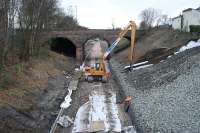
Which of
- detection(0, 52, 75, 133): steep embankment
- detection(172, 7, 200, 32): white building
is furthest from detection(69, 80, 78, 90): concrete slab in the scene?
detection(172, 7, 200, 32): white building

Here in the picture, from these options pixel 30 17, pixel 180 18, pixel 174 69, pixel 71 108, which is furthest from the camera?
pixel 180 18

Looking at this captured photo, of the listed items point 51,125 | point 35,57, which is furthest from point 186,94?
point 35,57

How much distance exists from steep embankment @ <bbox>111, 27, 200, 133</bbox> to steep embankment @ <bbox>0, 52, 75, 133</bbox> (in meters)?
4.70

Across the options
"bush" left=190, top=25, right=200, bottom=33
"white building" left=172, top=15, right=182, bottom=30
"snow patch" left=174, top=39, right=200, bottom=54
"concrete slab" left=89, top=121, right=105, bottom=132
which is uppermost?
"white building" left=172, top=15, right=182, bottom=30

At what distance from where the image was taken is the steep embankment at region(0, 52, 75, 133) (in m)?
19.4

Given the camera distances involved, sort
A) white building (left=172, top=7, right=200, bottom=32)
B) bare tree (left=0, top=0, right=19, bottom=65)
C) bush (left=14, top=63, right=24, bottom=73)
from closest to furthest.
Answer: bare tree (left=0, top=0, right=19, bottom=65) < bush (left=14, top=63, right=24, bottom=73) < white building (left=172, top=7, right=200, bottom=32)

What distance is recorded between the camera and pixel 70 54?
67.7 metres

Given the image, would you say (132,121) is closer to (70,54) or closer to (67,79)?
(67,79)

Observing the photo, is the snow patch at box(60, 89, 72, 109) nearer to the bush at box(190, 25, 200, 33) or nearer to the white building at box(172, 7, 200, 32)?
the bush at box(190, 25, 200, 33)

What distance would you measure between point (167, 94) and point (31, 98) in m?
8.00

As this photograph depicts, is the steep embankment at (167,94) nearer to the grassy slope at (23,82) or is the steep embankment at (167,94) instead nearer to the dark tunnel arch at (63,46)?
the grassy slope at (23,82)

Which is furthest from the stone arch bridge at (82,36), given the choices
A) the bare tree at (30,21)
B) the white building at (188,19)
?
the bare tree at (30,21)

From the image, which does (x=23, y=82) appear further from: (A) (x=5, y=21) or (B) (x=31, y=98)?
(A) (x=5, y=21)

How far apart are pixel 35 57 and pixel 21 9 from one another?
25.5ft
